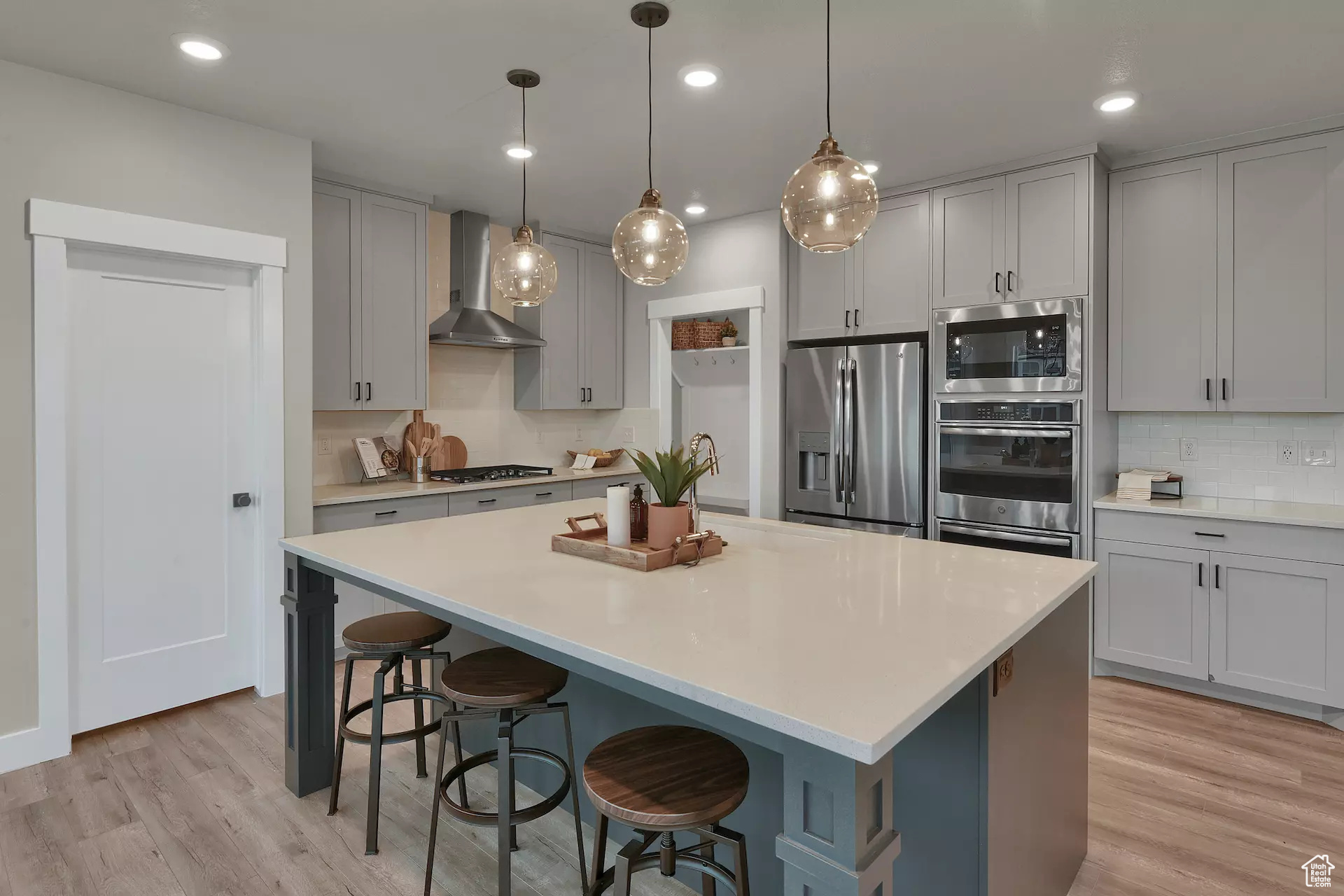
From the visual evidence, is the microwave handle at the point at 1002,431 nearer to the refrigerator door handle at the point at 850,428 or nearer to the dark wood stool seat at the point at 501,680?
the refrigerator door handle at the point at 850,428

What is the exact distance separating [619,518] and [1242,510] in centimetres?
296

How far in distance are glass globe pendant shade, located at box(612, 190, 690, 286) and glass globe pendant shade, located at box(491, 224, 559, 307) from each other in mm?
438

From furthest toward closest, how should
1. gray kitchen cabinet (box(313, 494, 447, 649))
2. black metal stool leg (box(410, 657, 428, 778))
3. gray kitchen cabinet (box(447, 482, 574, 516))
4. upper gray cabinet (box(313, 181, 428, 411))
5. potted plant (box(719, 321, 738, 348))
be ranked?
potted plant (box(719, 321, 738, 348))
gray kitchen cabinet (box(447, 482, 574, 516))
upper gray cabinet (box(313, 181, 428, 411))
gray kitchen cabinet (box(313, 494, 447, 649))
black metal stool leg (box(410, 657, 428, 778))

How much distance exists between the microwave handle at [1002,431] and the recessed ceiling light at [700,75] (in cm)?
218

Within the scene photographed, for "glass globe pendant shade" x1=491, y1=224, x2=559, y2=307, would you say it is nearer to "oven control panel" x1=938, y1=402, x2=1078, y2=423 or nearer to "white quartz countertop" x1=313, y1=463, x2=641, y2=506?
"white quartz countertop" x1=313, y1=463, x2=641, y2=506

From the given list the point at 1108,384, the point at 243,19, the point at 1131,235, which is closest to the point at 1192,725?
the point at 1108,384

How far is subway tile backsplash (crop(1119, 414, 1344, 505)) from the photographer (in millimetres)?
3449

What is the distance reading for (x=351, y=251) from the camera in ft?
13.0

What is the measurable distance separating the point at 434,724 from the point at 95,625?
1764 millimetres

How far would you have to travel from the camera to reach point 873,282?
4.23 metres

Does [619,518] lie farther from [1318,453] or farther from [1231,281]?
[1318,453]

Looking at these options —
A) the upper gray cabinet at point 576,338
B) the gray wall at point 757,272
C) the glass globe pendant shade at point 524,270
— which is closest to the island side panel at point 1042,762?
the glass globe pendant shade at point 524,270

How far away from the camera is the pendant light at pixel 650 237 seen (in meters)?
2.29

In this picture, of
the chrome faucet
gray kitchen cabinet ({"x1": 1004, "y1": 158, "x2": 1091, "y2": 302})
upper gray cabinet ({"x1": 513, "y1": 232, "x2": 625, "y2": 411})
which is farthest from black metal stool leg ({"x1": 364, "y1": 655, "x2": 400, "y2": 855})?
gray kitchen cabinet ({"x1": 1004, "y1": 158, "x2": 1091, "y2": 302})
